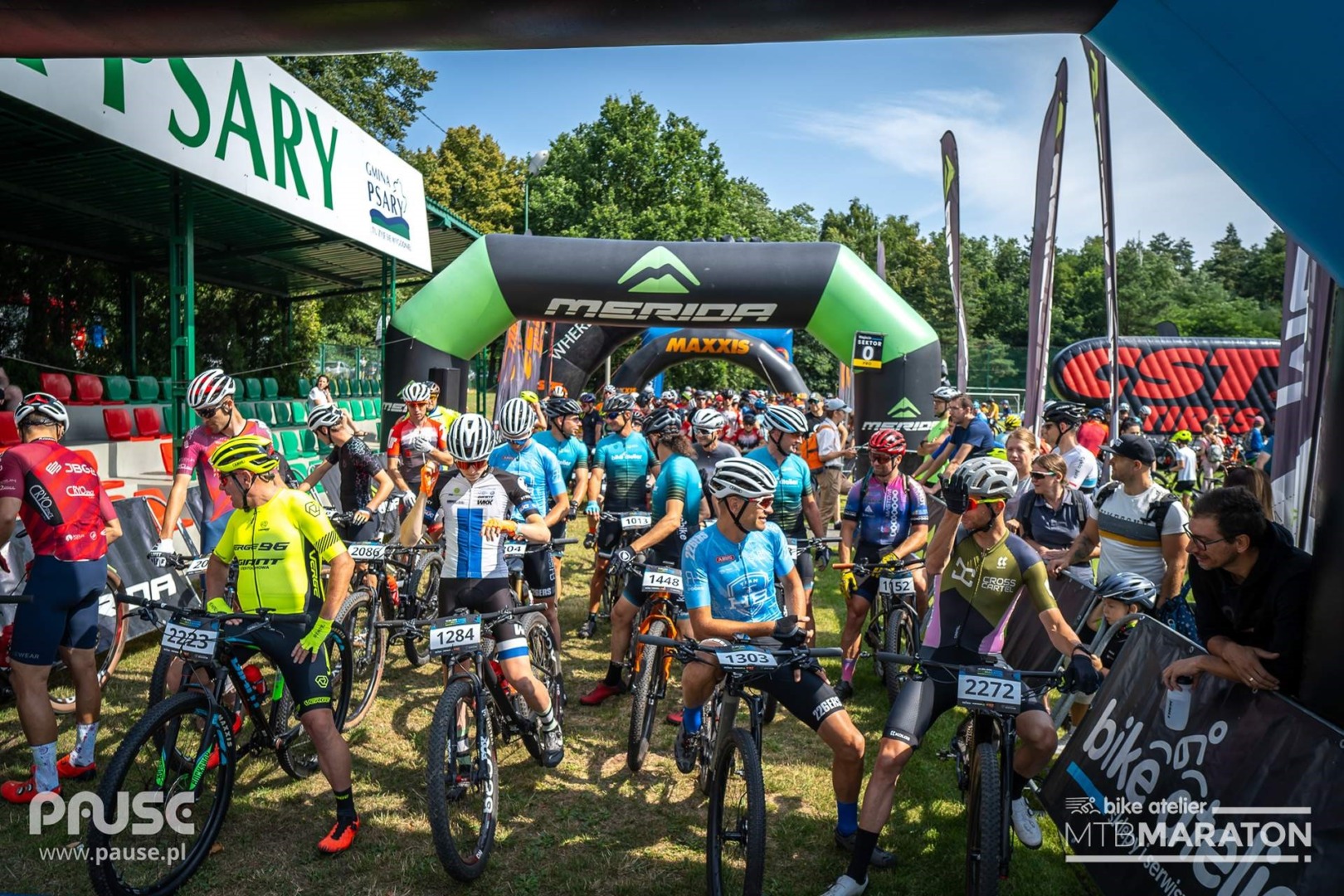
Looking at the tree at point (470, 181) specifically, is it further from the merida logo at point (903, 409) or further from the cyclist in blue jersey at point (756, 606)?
the cyclist in blue jersey at point (756, 606)

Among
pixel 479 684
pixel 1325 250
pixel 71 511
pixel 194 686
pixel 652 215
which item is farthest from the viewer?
pixel 652 215

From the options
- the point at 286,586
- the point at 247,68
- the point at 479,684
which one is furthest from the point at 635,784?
the point at 247,68

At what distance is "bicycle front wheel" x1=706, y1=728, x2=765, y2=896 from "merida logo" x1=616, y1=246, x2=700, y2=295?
10.4m

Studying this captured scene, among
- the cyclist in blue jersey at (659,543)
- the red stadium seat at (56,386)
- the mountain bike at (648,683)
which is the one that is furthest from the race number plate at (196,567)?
the red stadium seat at (56,386)

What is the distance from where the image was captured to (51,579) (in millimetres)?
4641

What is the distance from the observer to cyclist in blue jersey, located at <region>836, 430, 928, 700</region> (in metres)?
6.52

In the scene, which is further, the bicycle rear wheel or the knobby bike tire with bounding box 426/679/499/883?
the bicycle rear wheel

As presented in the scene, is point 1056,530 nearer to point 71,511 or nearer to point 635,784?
point 635,784

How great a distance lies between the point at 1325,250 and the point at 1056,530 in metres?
3.89

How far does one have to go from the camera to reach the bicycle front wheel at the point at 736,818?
342cm

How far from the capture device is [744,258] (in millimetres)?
13617

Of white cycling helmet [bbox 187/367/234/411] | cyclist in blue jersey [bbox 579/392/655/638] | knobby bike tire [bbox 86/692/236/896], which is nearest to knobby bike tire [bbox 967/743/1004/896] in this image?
knobby bike tire [bbox 86/692/236/896]

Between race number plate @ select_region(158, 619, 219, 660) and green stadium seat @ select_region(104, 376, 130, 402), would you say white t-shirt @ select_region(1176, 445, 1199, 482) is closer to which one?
race number plate @ select_region(158, 619, 219, 660)

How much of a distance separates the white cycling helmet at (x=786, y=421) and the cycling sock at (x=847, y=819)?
326cm
